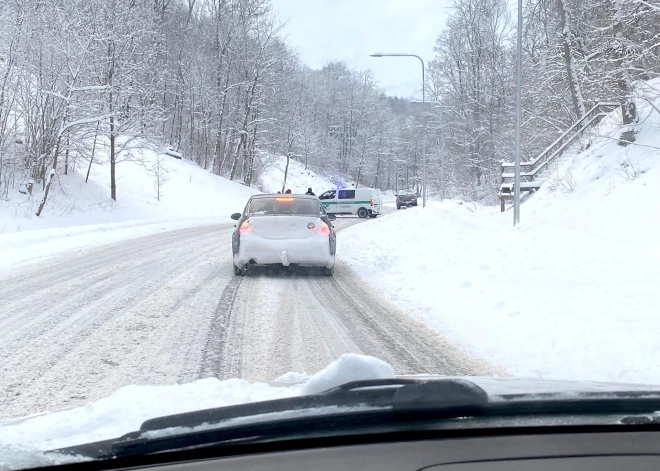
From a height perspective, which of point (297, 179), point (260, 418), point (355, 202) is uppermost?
point (297, 179)

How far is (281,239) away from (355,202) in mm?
30970

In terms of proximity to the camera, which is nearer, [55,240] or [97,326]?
[97,326]

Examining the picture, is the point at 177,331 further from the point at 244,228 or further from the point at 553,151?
the point at 553,151

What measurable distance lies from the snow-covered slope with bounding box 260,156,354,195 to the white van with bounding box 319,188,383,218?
23.2 meters

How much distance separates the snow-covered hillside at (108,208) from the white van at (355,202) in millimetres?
6504

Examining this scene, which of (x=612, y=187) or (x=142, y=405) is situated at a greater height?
(x=612, y=187)

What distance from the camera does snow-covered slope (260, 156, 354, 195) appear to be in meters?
68.2

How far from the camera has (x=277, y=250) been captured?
11242mm

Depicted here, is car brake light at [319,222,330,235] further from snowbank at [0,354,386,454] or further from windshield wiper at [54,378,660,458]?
windshield wiper at [54,378,660,458]

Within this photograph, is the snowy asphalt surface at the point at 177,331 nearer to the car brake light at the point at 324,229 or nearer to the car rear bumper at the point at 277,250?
the car rear bumper at the point at 277,250

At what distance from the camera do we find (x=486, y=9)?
42812mm

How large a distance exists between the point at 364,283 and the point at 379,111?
8866 cm

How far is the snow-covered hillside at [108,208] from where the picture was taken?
663 inches

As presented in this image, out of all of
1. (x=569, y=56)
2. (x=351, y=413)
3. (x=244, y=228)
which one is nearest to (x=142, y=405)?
(x=351, y=413)
